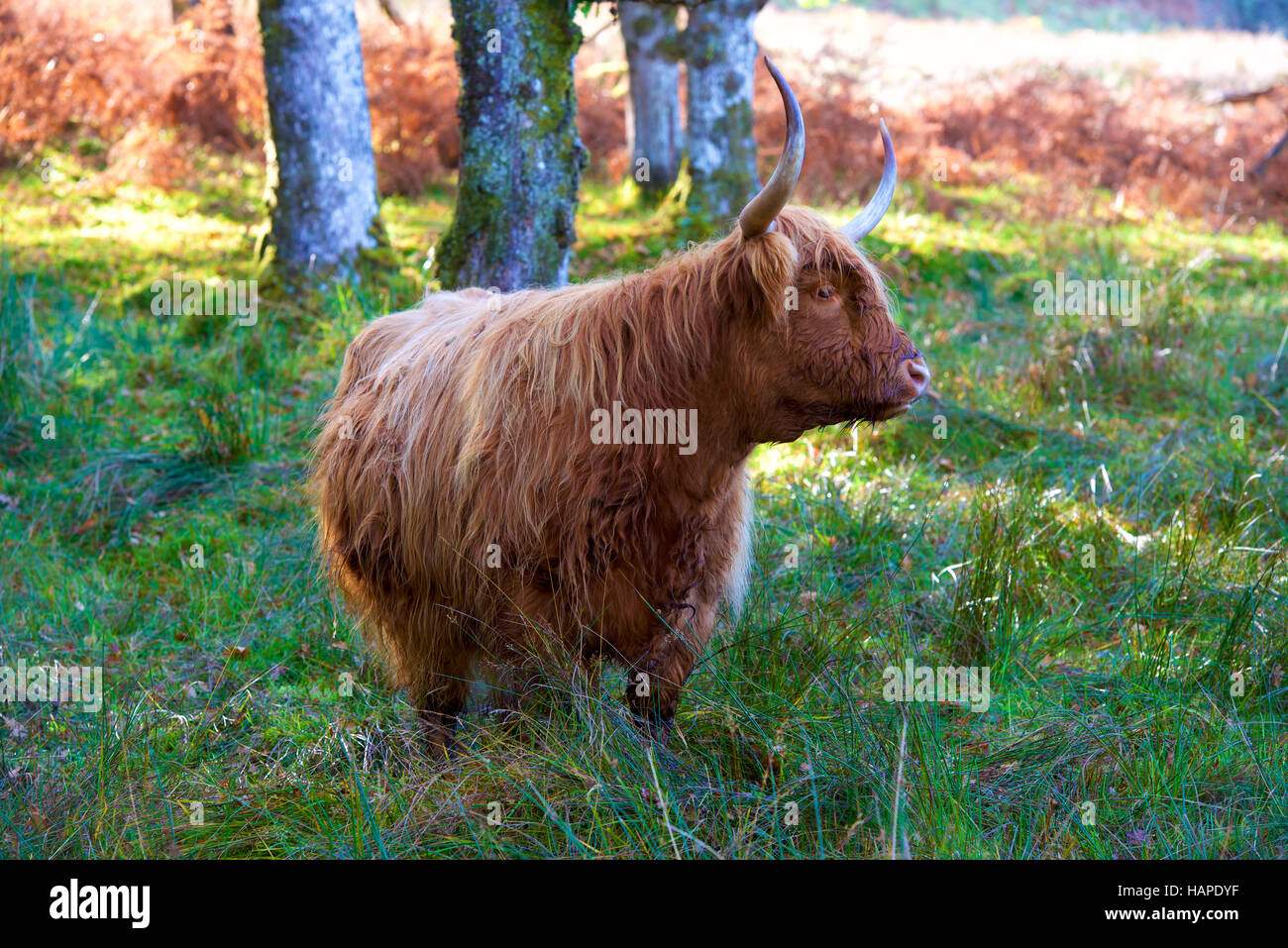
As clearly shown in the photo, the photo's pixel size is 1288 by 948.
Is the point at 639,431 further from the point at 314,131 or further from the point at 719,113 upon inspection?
the point at 719,113

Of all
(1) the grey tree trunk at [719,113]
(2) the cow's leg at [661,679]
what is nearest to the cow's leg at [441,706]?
(2) the cow's leg at [661,679]

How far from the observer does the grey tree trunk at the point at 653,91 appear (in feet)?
32.1

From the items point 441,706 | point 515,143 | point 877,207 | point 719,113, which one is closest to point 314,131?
point 515,143

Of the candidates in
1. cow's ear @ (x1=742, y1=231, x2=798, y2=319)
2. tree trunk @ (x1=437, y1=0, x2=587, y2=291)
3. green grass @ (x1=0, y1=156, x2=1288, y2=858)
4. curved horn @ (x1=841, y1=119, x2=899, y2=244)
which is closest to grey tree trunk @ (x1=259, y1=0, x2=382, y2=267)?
green grass @ (x1=0, y1=156, x2=1288, y2=858)

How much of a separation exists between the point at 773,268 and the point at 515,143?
2.67m

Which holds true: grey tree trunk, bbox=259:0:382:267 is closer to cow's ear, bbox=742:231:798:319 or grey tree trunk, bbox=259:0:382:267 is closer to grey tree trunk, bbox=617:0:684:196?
grey tree trunk, bbox=617:0:684:196

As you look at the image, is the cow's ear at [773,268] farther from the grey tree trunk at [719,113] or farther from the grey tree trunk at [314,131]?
the grey tree trunk at [719,113]

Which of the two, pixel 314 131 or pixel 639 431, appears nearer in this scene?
pixel 639 431

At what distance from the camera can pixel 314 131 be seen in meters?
6.68

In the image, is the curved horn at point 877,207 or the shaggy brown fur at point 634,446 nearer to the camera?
the shaggy brown fur at point 634,446

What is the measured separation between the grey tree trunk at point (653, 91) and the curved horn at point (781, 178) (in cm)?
719
